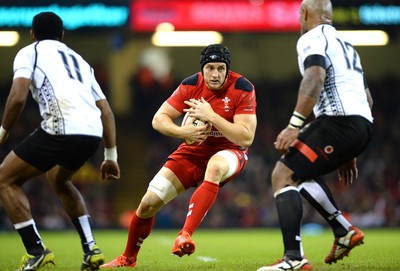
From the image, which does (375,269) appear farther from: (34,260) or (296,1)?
(296,1)

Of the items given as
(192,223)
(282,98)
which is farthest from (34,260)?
(282,98)

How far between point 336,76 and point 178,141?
1846cm

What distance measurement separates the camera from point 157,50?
27.0 m

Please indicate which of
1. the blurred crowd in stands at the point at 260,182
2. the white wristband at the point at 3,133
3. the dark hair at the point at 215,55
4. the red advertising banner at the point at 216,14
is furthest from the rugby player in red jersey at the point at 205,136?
the blurred crowd in stands at the point at 260,182

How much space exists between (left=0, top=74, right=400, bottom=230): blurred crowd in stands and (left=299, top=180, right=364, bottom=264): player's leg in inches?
569

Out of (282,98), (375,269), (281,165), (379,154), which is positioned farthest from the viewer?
(282,98)

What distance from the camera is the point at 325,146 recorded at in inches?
252

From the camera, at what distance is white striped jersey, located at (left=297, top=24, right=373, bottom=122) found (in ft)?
21.5

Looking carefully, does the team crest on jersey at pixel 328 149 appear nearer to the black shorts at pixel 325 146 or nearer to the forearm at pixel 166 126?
the black shorts at pixel 325 146

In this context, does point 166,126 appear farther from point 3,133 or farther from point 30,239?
point 30,239

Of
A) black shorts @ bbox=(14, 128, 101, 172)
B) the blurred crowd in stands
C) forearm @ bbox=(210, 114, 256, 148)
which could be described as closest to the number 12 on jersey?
black shorts @ bbox=(14, 128, 101, 172)

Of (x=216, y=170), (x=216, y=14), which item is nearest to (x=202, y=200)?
(x=216, y=170)

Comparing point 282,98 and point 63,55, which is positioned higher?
point 282,98

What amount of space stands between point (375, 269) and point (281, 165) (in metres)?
1.39
